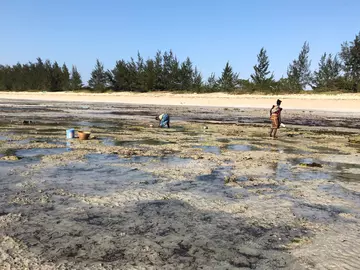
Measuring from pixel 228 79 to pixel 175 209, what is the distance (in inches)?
2149

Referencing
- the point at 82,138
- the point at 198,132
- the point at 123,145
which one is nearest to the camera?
the point at 123,145

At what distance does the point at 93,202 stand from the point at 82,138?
6.99m

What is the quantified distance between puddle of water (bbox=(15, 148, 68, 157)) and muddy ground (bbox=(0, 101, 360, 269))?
51mm

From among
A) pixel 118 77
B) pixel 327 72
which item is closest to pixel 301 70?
pixel 327 72

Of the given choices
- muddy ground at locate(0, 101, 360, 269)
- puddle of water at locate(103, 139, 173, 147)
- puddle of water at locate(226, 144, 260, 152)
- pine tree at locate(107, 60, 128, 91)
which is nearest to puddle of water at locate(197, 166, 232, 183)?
muddy ground at locate(0, 101, 360, 269)

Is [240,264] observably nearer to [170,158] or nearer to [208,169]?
[208,169]

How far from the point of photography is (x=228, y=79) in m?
58.2

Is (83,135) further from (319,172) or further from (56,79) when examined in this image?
(56,79)

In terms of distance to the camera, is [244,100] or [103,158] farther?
[244,100]

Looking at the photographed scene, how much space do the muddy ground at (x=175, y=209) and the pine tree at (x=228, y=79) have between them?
47.7 meters

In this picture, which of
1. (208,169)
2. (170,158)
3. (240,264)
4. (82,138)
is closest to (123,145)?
(82,138)

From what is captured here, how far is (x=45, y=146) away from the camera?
34.5ft

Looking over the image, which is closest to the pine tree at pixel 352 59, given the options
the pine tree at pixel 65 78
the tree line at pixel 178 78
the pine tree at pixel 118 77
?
the tree line at pixel 178 78

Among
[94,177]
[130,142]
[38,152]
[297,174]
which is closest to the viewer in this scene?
[94,177]
